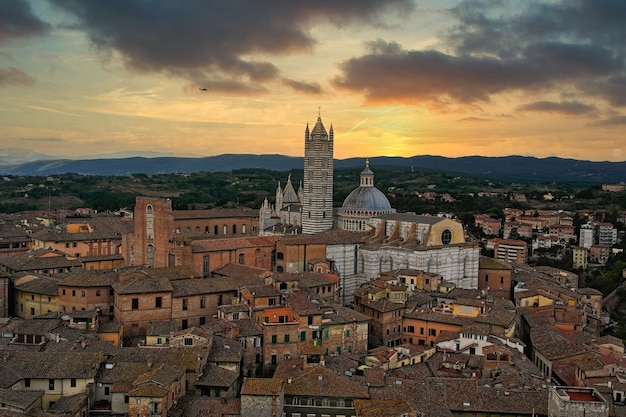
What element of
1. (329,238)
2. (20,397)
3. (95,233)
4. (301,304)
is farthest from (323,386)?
(95,233)

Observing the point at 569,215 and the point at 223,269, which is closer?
the point at 223,269

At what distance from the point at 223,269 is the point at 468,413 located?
2176 cm

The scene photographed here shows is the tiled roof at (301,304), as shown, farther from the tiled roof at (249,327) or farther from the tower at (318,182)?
the tower at (318,182)

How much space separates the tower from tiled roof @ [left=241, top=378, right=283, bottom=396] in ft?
105

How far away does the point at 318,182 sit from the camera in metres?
58.1

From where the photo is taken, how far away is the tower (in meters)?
57.9

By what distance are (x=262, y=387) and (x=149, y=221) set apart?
26363 mm

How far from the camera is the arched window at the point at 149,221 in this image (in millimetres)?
48897

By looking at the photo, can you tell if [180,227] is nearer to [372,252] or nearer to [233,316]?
[372,252]

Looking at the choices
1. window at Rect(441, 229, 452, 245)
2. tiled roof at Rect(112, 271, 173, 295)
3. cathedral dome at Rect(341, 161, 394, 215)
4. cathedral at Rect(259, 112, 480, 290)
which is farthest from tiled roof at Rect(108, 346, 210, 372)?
cathedral dome at Rect(341, 161, 394, 215)

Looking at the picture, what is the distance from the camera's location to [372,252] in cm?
4991

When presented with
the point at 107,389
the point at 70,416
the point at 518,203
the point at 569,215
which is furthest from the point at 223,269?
the point at 518,203

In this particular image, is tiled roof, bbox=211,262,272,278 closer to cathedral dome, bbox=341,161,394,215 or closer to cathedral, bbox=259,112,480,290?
cathedral, bbox=259,112,480,290

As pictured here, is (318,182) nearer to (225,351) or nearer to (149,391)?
(225,351)
